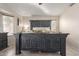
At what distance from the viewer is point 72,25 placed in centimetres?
434

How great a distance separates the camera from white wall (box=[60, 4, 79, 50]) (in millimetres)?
4167

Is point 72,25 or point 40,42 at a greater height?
point 72,25

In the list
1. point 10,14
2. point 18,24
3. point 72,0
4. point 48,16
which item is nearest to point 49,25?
point 48,16

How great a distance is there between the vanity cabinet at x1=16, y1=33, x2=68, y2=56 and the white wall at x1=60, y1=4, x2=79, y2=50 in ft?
1.06

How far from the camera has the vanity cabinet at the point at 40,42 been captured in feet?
14.6

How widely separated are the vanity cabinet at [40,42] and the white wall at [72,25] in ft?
1.06

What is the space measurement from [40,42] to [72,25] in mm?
1326

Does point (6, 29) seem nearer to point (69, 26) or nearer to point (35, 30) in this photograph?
point (35, 30)

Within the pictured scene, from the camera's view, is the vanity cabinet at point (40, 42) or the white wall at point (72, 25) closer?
the white wall at point (72, 25)

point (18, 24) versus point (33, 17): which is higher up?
point (33, 17)

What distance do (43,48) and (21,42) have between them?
0.87 m

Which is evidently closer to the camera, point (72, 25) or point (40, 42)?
point (72, 25)

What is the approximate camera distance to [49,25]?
193 inches

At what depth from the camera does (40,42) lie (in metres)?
4.54
